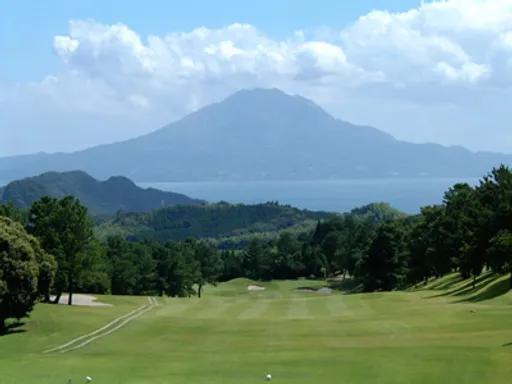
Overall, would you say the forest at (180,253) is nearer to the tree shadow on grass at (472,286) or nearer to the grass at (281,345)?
the tree shadow on grass at (472,286)

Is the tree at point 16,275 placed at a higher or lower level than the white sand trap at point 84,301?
higher

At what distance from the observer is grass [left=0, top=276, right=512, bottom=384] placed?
21.7 metres

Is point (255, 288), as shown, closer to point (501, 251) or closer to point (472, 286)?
point (472, 286)

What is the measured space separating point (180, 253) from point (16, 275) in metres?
61.0

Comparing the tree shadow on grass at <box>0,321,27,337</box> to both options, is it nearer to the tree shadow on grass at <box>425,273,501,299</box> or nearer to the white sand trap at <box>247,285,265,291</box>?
the tree shadow on grass at <box>425,273,501,299</box>

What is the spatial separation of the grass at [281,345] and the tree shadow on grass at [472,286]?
76 centimetres

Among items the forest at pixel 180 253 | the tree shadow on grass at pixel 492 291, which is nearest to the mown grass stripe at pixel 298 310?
the tree shadow on grass at pixel 492 291

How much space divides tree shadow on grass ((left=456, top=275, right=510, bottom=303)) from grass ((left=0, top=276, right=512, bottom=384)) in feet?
0.76

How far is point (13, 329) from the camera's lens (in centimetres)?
3928

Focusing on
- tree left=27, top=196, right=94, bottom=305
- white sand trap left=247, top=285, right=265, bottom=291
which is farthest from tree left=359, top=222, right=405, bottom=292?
white sand trap left=247, top=285, right=265, bottom=291

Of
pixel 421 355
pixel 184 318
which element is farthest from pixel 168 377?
pixel 184 318

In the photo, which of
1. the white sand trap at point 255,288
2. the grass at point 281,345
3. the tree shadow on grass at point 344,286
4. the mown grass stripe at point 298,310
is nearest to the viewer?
the grass at point 281,345

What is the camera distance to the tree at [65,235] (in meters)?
55.4

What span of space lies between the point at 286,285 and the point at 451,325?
3883 inches
